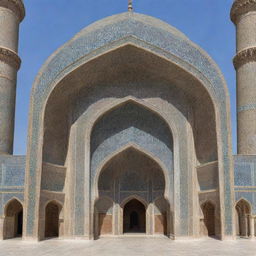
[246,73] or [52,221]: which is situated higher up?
[246,73]

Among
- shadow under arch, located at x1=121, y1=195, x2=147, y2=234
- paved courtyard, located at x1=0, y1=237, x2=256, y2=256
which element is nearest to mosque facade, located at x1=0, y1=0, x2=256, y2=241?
paved courtyard, located at x1=0, y1=237, x2=256, y2=256

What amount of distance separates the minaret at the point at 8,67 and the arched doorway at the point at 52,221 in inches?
87.5

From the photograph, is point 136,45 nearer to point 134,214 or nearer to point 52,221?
point 52,221

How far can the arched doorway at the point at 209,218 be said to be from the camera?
36.3ft

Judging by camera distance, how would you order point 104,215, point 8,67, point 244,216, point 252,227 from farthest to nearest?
point 8,67 → point 104,215 → point 244,216 → point 252,227

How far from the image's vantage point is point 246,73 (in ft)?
41.1

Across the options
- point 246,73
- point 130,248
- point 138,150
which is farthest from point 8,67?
point 246,73

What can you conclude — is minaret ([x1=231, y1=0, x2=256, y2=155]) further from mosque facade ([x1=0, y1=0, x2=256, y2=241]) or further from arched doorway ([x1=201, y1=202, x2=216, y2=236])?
arched doorway ([x1=201, y1=202, x2=216, y2=236])

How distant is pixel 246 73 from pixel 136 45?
160 inches

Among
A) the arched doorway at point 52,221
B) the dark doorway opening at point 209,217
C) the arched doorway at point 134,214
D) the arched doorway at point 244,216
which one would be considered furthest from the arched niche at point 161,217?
the arched doorway at point 52,221

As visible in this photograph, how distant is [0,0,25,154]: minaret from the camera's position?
39.6 feet

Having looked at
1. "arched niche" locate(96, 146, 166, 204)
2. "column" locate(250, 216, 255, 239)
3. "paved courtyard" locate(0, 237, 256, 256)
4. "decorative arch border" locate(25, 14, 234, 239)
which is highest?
"decorative arch border" locate(25, 14, 234, 239)

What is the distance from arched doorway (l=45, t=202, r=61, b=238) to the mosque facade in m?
0.03

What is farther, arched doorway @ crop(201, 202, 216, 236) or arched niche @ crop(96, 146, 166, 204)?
arched niche @ crop(96, 146, 166, 204)
